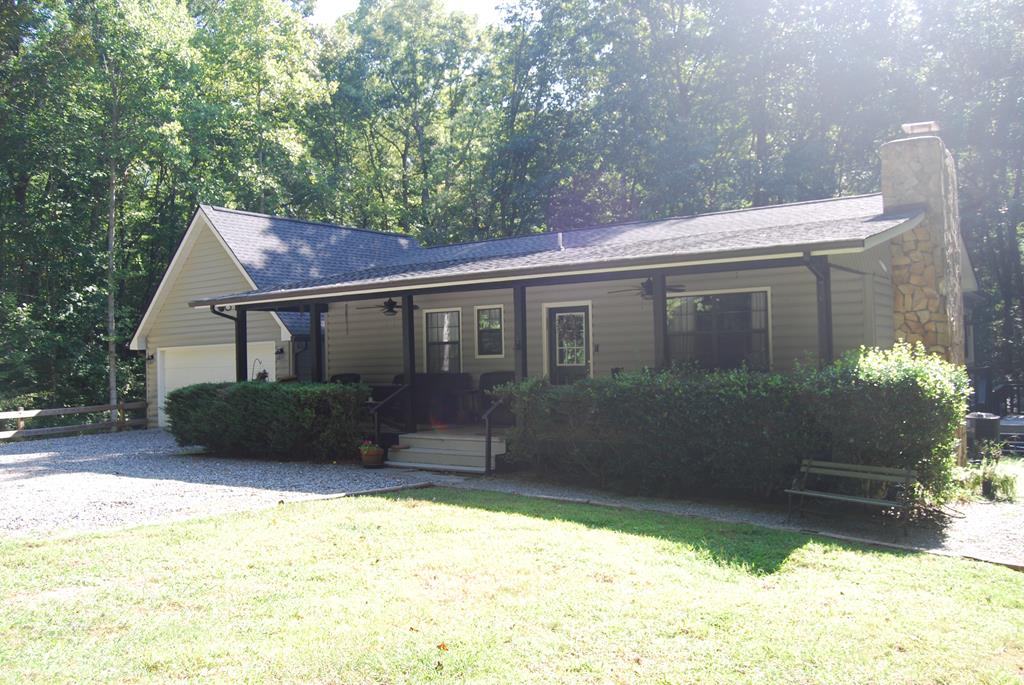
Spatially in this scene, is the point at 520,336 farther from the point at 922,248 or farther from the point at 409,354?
the point at 922,248

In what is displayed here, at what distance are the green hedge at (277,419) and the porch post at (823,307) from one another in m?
6.90

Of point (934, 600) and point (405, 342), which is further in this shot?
point (405, 342)

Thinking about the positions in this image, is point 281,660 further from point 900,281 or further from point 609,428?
point 900,281

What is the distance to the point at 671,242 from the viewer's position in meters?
11.4

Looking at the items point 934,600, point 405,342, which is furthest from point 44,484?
point 934,600

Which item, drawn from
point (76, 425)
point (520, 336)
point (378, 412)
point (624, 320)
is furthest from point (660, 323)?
point (76, 425)

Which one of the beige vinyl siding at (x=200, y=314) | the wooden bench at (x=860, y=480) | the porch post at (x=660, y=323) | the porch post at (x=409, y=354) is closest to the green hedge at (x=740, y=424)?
the wooden bench at (x=860, y=480)

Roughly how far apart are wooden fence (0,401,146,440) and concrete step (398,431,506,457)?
1189cm

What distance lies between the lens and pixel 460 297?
1529 cm

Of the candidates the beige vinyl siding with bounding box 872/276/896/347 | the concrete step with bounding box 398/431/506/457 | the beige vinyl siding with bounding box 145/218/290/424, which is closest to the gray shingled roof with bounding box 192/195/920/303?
the beige vinyl siding with bounding box 872/276/896/347

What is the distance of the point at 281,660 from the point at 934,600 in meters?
3.98

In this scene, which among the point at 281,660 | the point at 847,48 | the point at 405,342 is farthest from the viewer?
the point at 847,48

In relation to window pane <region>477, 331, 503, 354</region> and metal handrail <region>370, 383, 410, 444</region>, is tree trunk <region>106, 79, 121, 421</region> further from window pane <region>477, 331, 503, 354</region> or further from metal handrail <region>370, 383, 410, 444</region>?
metal handrail <region>370, 383, 410, 444</region>

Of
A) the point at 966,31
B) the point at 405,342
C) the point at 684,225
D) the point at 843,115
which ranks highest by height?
the point at 966,31
